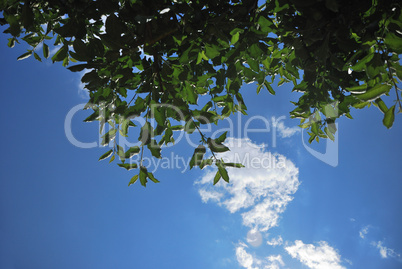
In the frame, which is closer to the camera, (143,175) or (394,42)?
(394,42)

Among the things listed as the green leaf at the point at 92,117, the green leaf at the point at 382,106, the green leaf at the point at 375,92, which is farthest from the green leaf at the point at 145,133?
the green leaf at the point at 382,106

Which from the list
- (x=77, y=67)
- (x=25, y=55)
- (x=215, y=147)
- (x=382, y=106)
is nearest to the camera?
(x=382, y=106)

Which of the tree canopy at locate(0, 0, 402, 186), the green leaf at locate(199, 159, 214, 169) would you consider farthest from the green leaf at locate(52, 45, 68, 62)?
the green leaf at locate(199, 159, 214, 169)

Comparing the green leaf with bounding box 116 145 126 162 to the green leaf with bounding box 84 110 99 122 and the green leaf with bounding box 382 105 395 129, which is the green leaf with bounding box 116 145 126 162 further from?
the green leaf with bounding box 382 105 395 129

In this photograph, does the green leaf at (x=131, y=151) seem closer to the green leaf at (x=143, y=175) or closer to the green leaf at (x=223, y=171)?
the green leaf at (x=143, y=175)

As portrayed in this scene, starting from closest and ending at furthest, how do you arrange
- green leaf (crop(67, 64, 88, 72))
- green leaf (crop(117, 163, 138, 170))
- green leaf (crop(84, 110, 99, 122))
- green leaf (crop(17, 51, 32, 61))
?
green leaf (crop(67, 64, 88, 72)) < green leaf (crop(117, 163, 138, 170)) < green leaf (crop(84, 110, 99, 122)) < green leaf (crop(17, 51, 32, 61))

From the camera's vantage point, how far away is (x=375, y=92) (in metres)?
1.09

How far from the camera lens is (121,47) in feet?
4.38

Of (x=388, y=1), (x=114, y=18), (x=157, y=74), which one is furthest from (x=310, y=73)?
(x=114, y=18)

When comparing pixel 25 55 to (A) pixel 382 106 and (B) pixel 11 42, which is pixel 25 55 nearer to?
(B) pixel 11 42

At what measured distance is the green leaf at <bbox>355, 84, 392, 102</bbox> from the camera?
3.53 feet

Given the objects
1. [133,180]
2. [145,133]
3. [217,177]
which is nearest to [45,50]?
[145,133]

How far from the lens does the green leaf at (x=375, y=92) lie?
3.53ft

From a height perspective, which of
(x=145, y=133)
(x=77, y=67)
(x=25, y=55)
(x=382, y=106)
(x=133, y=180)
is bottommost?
(x=133, y=180)
